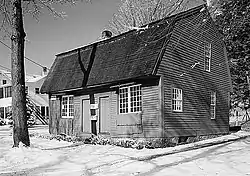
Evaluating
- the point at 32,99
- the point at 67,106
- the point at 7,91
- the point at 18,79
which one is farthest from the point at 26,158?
the point at 7,91

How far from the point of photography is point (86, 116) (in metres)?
18.5

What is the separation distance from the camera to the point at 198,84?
1711 cm

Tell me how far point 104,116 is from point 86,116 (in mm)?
1579

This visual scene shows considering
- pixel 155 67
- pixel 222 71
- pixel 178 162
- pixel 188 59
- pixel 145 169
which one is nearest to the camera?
pixel 145 169

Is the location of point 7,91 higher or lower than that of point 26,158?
higher

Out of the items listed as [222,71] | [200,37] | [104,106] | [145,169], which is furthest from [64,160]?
[222,71]

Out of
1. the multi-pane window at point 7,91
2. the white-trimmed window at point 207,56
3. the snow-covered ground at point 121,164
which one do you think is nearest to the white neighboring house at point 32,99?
the multi-pane window at point 7,91

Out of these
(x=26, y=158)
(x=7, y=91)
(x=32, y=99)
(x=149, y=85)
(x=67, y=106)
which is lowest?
(x=26, y=158)

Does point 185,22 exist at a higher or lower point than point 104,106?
higher

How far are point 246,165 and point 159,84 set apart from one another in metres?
6.25

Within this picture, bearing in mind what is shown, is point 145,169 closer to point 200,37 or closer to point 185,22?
point 185,22

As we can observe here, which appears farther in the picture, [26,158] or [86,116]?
[86,116]

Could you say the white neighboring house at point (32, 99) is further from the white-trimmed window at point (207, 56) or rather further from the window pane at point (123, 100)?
the white-trimmed window at point (207, 56)

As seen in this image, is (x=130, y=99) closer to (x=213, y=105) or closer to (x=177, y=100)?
(x=177, y=100)
